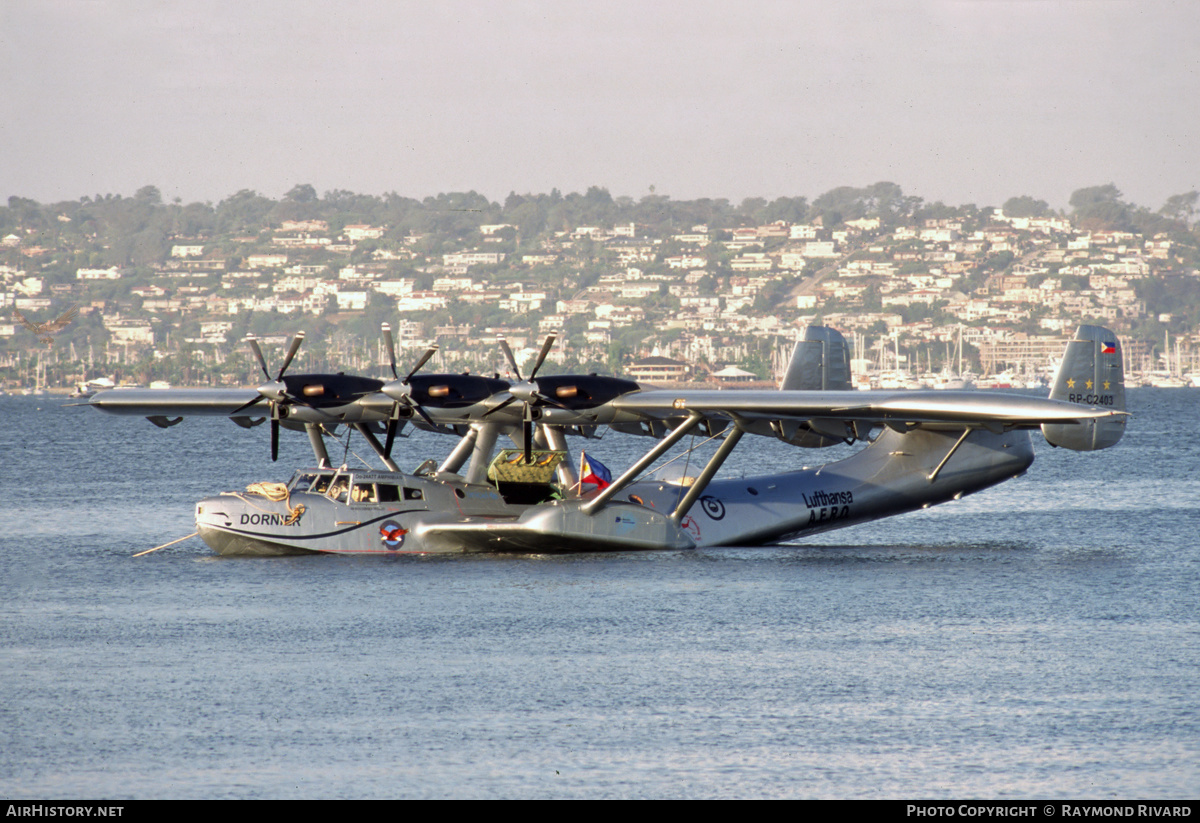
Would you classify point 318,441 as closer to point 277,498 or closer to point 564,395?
point 277,498

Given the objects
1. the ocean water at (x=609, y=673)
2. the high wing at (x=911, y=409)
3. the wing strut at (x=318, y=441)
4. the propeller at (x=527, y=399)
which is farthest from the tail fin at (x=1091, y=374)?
the wing strut at (x=318, y=441)

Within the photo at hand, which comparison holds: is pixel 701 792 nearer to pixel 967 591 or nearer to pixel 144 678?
pixel 144 678

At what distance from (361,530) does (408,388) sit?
3.06m

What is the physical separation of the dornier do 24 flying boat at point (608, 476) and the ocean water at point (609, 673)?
2.47 feet

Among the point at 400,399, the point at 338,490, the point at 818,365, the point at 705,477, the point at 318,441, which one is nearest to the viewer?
the point at 400,399

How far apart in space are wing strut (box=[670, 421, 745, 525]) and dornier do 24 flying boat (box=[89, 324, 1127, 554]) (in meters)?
0.04

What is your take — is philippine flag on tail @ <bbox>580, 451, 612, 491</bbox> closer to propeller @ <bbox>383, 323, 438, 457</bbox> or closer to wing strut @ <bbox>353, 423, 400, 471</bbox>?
propeller @ <bbox>383, 323, 438, 457</bbox>

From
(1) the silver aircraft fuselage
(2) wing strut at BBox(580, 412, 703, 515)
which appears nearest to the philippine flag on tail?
(1) the silver aircraft fuselage

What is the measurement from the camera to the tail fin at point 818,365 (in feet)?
111

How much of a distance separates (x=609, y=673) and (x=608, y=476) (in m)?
11.9

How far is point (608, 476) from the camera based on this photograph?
103ft

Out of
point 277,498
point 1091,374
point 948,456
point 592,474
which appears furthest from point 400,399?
point 1091,374
